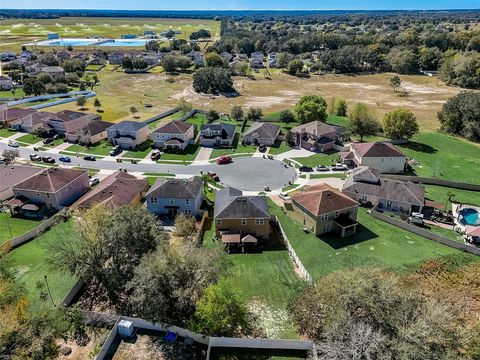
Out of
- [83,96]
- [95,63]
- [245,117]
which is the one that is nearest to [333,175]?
[245,117]

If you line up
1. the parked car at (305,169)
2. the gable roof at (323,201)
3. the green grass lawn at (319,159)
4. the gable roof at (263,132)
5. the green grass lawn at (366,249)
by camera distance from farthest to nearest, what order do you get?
the gable roof at (263,132), the green grass lawn at (319,159), the parked car at (305,169), the gable roof at (323,201), the green grass lawn at (366,249)

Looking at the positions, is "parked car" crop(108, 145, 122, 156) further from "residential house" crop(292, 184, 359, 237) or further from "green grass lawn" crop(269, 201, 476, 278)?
"residential house" crop(292, 184, 359, 237)

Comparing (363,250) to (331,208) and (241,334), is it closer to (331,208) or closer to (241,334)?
(331,208)

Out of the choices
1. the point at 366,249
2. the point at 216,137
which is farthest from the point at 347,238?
the point at 216,137

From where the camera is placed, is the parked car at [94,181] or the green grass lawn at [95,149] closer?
the parked car at [94,181]

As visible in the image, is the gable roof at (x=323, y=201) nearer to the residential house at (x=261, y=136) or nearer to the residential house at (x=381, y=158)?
the residential house at (x=381, y=158)

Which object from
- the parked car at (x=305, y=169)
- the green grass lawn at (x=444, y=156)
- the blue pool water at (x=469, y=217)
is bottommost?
the blue pool water at (x=469, y=217)

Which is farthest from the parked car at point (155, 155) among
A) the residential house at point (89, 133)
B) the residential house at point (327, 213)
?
the residential house at point (327, 213)

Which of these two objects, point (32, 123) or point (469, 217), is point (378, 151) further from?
point (32, 123)
